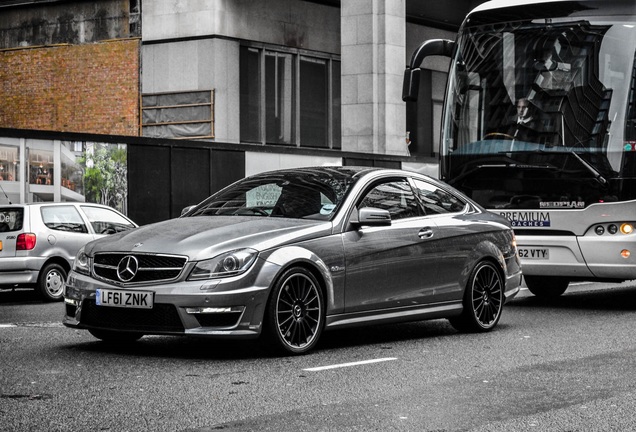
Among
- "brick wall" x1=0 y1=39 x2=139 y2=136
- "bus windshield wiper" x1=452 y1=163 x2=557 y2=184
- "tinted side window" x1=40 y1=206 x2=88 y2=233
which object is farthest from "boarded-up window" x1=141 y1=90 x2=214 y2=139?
"bus windshield wiper" x1=452 y1=163 x2=557 y2=184

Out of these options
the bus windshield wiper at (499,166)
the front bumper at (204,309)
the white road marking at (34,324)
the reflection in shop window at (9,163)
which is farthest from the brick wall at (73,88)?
the front bumper at (204,309)

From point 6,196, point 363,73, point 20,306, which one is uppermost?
point 363,73

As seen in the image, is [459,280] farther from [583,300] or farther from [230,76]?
[230,76]

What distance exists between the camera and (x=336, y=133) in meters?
35.5

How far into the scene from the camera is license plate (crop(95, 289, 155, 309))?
8578 millimetres

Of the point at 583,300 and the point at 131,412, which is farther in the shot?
the point at 583,300

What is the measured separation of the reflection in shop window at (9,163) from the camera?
1909cm

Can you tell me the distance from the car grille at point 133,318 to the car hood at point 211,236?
42cm

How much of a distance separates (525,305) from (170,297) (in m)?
6.96

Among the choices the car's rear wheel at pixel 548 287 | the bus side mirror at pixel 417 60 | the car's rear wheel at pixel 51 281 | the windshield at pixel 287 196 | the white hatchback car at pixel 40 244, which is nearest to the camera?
the windshield at pixel 287 196

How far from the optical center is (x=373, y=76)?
30312 millimetres

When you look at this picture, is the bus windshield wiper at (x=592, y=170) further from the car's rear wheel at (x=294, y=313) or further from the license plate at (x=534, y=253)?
the car's rear wheel at (x=294, y=313)

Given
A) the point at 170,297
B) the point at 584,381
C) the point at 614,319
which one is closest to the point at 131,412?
the point at 170,297

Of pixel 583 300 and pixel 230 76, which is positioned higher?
pixel 230 76
